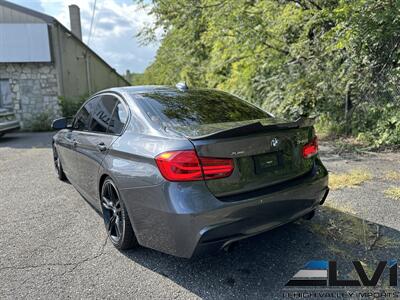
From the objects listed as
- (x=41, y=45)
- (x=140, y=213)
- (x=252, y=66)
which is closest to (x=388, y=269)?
(x=140, y=213)

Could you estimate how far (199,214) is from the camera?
217 centimetres

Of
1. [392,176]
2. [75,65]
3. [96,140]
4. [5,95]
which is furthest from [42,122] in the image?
[392,176]

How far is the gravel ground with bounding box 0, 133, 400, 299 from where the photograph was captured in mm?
2414

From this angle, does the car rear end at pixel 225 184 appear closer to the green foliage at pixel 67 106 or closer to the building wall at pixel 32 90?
the green foliage at pixel 67 106

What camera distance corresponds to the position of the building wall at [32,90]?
534 inches

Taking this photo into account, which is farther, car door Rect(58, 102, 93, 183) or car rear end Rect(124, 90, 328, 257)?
car door Rect(58, 102, 93, 183)

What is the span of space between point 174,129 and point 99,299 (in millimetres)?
1375

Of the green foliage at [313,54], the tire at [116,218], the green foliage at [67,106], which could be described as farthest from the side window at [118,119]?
the green foliage at [67,106]

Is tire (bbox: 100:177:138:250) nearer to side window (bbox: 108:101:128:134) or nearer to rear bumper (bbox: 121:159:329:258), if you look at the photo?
rear bumper (bbox: 121:159:329:258)

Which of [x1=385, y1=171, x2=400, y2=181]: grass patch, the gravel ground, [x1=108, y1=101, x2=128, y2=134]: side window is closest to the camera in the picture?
the gravel ground

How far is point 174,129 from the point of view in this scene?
2.56m

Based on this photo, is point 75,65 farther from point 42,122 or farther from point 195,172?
point 195,172

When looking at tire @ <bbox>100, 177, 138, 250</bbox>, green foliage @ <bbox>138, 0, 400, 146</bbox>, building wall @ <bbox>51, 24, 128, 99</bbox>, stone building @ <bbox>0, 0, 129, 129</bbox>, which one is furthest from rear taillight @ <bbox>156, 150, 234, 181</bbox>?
building wall @ <bbox>51, 24, 128, 99</bbox>

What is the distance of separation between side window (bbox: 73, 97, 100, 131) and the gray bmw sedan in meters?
0.60
